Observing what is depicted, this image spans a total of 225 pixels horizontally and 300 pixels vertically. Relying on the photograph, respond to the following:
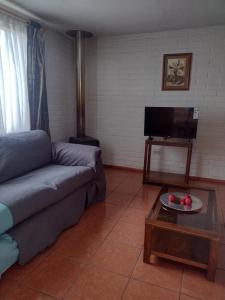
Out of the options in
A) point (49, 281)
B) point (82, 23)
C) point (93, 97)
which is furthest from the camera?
point (93, 97)

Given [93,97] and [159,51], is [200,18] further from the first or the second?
[93,97]

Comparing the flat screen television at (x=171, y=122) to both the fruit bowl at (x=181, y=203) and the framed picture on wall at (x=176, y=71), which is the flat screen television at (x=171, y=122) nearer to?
the framed picture on wall at (x=176, y=71)

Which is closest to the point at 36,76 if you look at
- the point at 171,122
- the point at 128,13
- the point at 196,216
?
the point at 128,13

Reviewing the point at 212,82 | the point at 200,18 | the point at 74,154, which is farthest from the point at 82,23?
the point at 212,82

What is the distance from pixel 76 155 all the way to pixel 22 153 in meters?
0.58

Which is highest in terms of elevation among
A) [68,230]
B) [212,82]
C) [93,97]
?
[212,82]

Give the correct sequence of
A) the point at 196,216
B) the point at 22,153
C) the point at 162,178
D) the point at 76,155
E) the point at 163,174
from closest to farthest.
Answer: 1. the point at 196,216
2. the point at 22,153
3. the point at 76,155
4. the point at 162,178
5. the point at 163,174

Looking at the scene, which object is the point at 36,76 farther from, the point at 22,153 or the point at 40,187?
the point at 40,187

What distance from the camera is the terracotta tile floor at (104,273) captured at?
1.39 m

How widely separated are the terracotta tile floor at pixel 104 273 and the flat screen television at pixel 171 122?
4.85 ft

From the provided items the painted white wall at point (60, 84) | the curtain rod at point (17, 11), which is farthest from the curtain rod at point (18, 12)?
the painted white wall at point (60, 84)

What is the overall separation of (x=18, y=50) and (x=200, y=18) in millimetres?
2229

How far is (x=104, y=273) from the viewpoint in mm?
1552

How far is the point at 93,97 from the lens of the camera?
384cm
